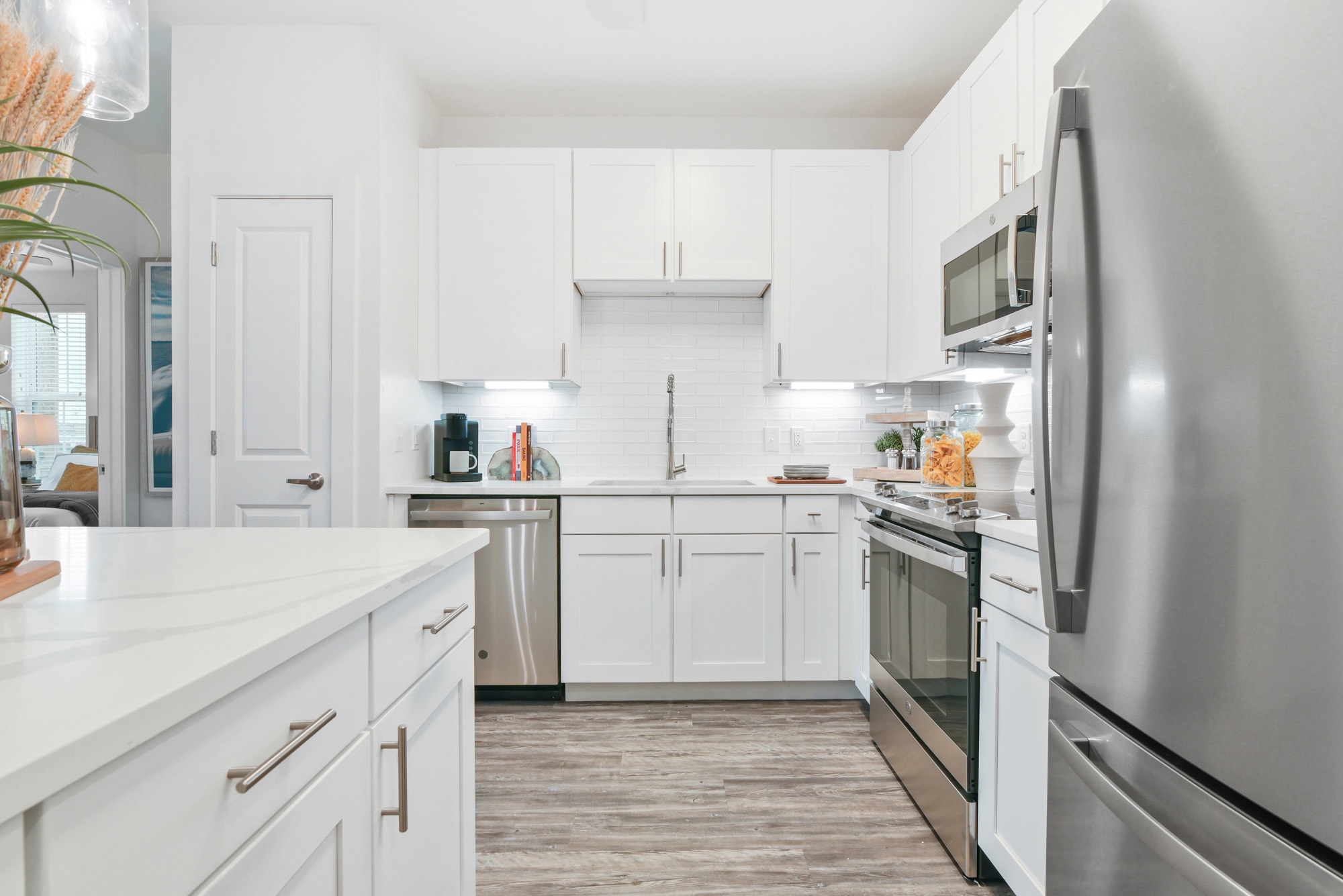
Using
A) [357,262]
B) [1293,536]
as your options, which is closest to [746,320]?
[357,262]

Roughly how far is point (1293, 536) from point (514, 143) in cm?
344

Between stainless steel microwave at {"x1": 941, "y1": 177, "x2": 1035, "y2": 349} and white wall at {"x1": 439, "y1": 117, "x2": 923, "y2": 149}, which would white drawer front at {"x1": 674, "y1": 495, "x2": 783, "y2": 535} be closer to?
stainless steel microwave at {"x1": 941, "y1": 177, "x2": 1035, "y2": 349}

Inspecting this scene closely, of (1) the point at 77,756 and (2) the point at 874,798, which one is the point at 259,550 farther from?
(2) the point at 874,798

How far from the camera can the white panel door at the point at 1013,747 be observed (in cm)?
131

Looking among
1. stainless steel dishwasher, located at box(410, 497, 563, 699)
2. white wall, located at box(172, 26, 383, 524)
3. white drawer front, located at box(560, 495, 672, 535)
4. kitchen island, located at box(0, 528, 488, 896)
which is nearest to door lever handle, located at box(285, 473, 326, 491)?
white wall, located at box(172, 26, 383, 524)

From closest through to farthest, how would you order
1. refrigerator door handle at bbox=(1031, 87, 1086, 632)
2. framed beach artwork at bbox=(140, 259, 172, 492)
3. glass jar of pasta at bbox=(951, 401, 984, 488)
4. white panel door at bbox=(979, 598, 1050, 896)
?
refrigerator door handle at bbox=(1031, 87, 1086, 632), white panel door at bbox=(979, 598, 1050, 896), glass jar of pasta at bbox=(951, 401, 984, 488), framed beach artwork at bbox=(140, 259, 172, 492)

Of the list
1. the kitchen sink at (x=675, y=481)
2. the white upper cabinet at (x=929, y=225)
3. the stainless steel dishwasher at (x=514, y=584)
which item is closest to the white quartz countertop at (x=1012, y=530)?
the white upper cabinet at (x=929, y=225)

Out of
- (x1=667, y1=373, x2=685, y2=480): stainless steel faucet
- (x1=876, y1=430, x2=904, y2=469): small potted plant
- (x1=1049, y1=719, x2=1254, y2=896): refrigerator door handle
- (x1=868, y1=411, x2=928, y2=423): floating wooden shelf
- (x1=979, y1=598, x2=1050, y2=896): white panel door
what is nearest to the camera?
(x1=1049, y1=719, x2=1254, y2=896): refrigerator door handle

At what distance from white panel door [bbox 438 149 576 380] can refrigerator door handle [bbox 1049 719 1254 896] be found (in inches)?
94.9

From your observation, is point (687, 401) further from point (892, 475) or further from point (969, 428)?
point (969, 428)

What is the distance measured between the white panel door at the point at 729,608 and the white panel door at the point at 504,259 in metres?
1.11

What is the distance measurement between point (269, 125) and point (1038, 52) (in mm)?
2735

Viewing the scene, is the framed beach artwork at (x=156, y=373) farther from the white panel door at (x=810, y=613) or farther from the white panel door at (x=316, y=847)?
the white panel door at (x=316, y=847)

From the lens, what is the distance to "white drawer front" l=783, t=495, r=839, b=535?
268 cm
